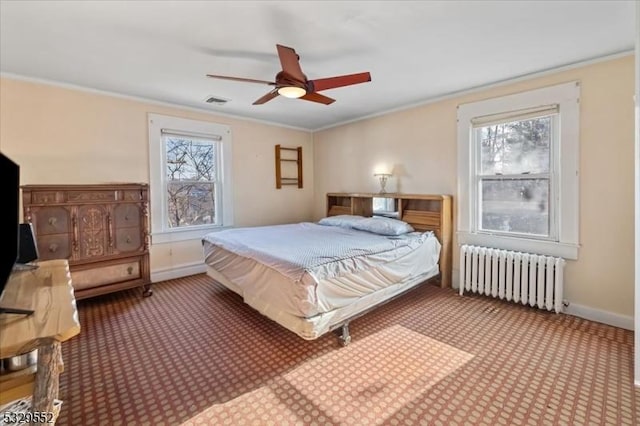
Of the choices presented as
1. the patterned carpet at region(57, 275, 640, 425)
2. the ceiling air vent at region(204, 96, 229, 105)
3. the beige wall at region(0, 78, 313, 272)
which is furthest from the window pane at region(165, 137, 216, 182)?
the patterned carpet at region(57, 275, 640, 425)

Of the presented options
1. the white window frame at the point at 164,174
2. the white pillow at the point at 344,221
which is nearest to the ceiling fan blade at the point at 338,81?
the white pillow at the point at 344,221

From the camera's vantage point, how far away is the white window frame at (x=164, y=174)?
→ 163 inches

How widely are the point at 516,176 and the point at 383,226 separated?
1.52 m

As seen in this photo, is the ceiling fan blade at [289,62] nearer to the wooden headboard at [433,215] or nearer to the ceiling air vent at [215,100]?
the ceiling air vent at [215,100]

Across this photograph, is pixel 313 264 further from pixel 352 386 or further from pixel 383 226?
pixel 383 226

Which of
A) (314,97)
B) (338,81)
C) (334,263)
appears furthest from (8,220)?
(314,97)

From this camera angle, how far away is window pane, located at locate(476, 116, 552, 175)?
318cm

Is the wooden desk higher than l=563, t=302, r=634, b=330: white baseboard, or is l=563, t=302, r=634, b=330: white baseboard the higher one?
the wooden desk

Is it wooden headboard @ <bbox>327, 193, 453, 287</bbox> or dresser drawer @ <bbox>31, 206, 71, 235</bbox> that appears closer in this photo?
dresser drawer @ <bbox>31, 206, 71, 235</bbox>

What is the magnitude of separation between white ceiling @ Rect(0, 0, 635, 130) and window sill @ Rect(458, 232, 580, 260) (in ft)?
5.59

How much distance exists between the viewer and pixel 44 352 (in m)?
1.03

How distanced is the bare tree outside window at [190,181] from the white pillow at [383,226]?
2320 mm

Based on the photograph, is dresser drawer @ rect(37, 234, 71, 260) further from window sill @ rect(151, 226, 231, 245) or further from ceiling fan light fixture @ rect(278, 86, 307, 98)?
ceiling fan light fixture @ rect(278, 86, 307, 98)

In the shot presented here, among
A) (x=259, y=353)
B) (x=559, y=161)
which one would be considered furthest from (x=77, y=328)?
(x=559, y=161)
